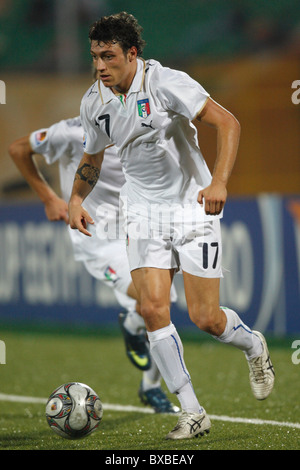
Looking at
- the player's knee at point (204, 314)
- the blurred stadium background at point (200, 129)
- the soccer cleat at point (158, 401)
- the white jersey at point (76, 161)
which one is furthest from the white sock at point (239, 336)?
the blurred stadium background at point (200, 129)

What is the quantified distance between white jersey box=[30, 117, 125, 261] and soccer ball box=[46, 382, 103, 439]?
5.61 feet

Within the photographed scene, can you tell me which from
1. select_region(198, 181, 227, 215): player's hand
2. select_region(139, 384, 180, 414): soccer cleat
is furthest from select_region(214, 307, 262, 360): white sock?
select_region(139, 384, 180, 414): soccer cleat

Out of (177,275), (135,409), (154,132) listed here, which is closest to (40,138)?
(154,132)

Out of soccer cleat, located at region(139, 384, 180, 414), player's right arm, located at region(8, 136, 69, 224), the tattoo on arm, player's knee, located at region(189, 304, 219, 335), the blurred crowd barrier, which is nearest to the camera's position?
player's knee, located at region(189, 304, 219, 335)

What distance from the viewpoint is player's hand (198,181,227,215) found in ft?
14.0

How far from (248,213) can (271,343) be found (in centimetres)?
141

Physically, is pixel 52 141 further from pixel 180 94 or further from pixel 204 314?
pixel 204 314

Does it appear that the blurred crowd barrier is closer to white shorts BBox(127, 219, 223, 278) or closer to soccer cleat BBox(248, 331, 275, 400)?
soccer cleat BBox(248, 331, 275, 400)

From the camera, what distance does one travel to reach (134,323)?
5957mm

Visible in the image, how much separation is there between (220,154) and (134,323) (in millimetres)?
1928

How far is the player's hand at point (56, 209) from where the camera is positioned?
6.02 metres

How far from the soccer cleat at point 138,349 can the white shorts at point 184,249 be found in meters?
1.32
